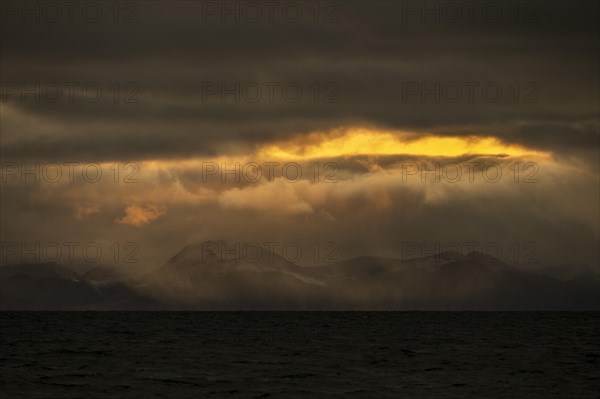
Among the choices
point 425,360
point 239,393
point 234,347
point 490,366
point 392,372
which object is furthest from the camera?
point 234,347

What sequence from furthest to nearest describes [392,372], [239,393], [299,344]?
1. [299,344]
2. [392,372]
3. [239,393]

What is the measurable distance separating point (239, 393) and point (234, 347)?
47.5 metres

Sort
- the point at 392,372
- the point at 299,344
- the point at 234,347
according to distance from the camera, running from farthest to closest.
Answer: the point at 299,344 < the point at 234,347 < the point at 392,372

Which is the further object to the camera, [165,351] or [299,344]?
[299,344]

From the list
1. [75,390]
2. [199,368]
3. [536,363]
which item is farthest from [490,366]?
[75,390]

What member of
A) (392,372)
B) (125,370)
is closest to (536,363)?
(392,372)

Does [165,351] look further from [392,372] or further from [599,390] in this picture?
[599,390]

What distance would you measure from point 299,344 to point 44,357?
1412 inches

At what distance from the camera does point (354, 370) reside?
7488 cm

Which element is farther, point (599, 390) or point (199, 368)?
point (199, 368)

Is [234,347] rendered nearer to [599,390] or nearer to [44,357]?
[44,357]

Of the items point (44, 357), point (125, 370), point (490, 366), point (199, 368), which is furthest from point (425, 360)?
point (44, 357)

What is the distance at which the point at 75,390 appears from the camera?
196 ft

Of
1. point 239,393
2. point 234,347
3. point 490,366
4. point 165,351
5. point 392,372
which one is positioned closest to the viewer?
point 239,393
